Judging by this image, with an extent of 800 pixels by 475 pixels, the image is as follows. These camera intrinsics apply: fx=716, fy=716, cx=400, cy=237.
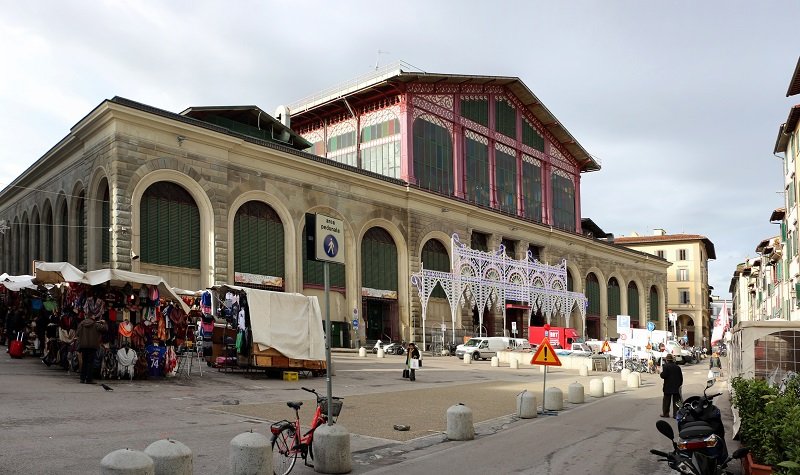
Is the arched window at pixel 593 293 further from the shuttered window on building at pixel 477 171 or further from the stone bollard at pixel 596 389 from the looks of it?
the stone bollard at pixel 596 389

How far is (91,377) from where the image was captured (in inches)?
704

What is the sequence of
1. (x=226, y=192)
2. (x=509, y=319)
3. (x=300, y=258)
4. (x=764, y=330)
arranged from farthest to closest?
(x=509, y=319)
(x=300, y=258)
(x=226, y=192)
(x=764, y=330)

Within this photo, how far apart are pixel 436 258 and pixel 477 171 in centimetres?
942

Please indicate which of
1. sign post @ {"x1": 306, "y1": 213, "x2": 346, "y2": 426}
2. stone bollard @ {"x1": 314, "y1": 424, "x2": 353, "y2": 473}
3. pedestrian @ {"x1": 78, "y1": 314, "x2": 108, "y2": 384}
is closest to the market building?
pedestrian @ {"x1": 78, "y1": 314, "x2": 108, "y2": 384}

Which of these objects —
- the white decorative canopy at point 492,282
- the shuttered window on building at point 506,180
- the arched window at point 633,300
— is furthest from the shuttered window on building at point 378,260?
the arched window at point 633,300

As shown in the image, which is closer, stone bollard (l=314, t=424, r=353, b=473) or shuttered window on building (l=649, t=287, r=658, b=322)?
stone bollard (l=314, t=424, r=353, b=473)

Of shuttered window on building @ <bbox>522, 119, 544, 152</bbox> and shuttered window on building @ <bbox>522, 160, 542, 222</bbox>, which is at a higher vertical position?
shuttered window on building @ <bbox>522, 119, 544, 152</bbox>

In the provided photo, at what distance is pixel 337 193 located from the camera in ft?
144

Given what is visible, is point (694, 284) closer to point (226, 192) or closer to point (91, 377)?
point (226, 192)

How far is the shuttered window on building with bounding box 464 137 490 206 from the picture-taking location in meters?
56.6

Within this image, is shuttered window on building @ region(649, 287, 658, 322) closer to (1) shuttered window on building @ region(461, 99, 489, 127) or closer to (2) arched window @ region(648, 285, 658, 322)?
(2) arched window @ region(648, 285, 658, 322)

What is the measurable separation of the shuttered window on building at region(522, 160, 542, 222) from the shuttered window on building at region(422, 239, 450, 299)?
44.4 ft

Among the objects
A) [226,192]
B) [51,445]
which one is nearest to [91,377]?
[51,445]

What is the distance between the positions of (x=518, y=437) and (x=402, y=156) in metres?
38.2
